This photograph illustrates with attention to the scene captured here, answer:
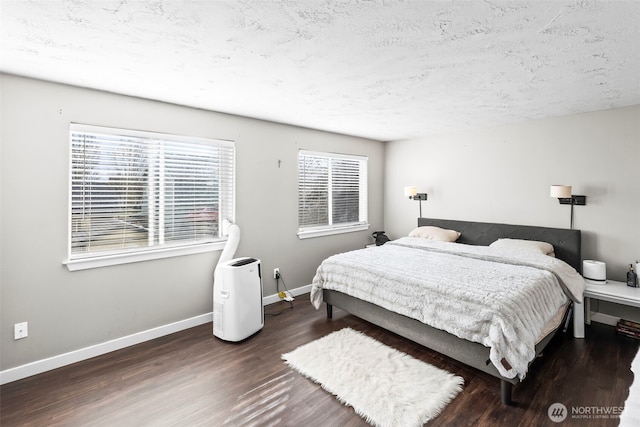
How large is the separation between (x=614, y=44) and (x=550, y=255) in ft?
7.75

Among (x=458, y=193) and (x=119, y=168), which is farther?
(x=458, y=193)

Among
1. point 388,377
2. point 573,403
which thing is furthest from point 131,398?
point 573,403

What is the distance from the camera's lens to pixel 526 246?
11.2 ft

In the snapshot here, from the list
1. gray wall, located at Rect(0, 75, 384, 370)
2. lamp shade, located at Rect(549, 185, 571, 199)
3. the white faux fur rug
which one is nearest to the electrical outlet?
gray wall, located at Rect(0, 75, 384, 370)

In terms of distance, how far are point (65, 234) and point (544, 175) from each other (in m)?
5.16

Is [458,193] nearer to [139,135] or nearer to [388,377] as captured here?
[388,377]

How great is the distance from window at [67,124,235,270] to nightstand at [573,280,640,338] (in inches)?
151

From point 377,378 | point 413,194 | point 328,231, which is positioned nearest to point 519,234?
point 413,194

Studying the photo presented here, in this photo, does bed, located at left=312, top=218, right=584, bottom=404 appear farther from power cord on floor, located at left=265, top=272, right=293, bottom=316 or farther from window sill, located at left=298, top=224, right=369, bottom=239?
window sill, located at left=298, top=224, right=369, bottom=239

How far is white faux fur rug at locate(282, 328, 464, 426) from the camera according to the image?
193 cm

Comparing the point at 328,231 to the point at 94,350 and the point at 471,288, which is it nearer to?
the point at 471,288

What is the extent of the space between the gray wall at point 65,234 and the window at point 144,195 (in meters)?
0.09

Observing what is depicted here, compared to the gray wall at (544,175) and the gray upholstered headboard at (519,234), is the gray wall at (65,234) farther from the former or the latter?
the gray upholstered headboard at (519,234)

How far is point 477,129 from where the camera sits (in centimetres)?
421
